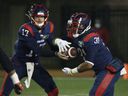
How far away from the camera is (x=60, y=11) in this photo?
59.5ft

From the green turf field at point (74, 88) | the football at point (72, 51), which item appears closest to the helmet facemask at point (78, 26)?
the football at point (72, 51)

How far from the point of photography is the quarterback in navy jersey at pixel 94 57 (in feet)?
25.3

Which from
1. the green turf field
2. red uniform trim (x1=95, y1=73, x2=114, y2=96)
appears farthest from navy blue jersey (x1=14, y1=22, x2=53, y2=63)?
the green turf field

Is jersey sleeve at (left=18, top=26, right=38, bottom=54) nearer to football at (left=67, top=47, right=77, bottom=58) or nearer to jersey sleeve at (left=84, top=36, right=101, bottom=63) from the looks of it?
football at (left=67, top=47, right=77, bottom=58)

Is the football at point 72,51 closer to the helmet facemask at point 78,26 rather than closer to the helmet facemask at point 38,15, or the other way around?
the helmet facemask at point 78,26

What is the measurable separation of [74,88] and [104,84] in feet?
14.4

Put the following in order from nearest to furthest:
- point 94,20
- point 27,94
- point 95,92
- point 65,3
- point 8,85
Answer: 1. point 95,92
2. point 8,85
3. point 27,94
4. point 94,20
5. point 65,3

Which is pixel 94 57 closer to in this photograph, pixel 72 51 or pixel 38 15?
pixel 72 51

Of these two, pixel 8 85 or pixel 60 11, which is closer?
pixel 8 85

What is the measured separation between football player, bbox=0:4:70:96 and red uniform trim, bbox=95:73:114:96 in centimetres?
83

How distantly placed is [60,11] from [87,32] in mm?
10343

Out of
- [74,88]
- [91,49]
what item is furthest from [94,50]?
[74,88]

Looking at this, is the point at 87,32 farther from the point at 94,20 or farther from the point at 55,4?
the point at 55,4

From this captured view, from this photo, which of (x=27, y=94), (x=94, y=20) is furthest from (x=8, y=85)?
(x=94, y=20)
